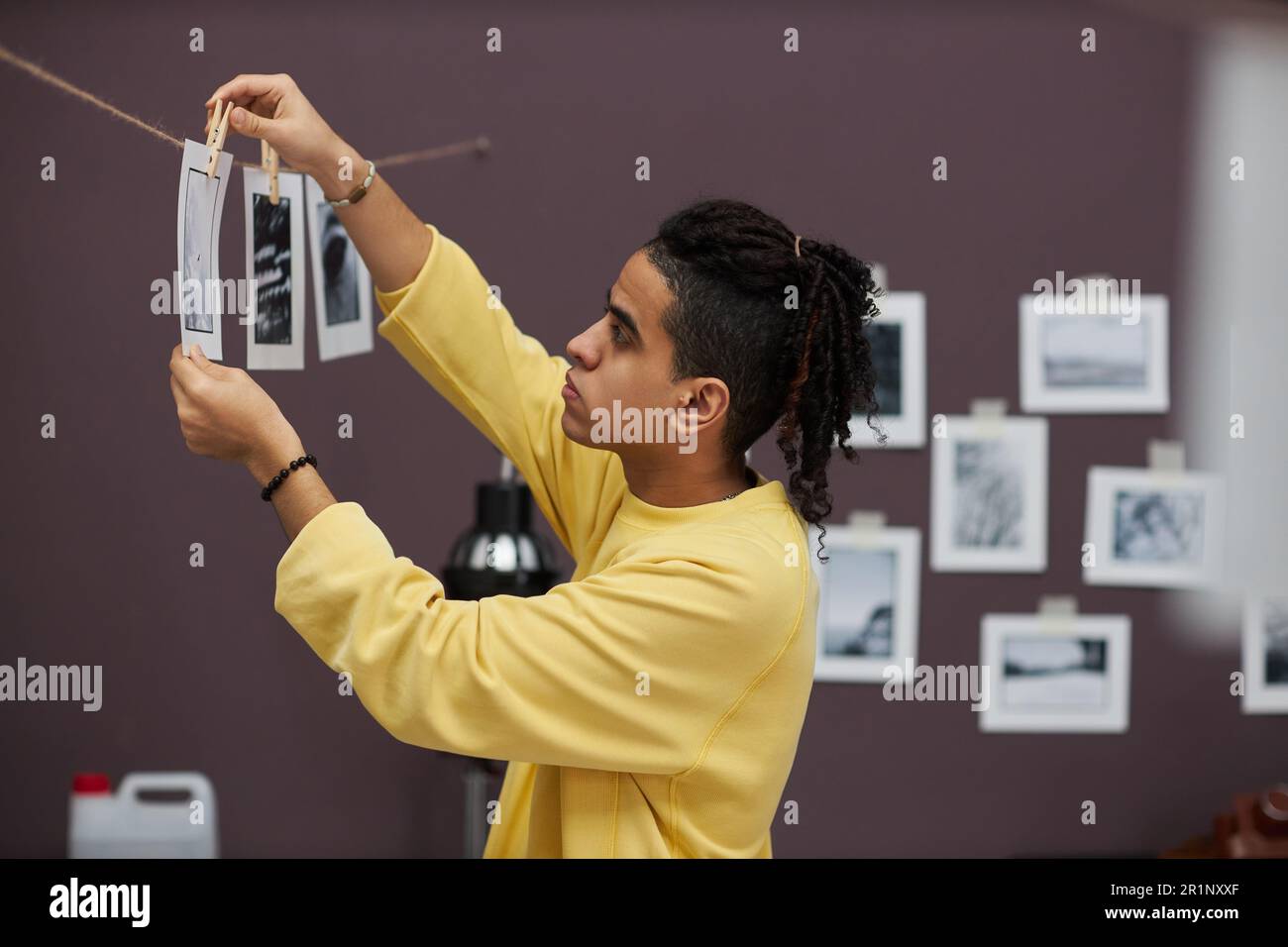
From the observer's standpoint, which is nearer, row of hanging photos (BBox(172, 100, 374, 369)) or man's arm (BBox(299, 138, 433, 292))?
row of hanging photos (BBox(172, 100, 374, 369))

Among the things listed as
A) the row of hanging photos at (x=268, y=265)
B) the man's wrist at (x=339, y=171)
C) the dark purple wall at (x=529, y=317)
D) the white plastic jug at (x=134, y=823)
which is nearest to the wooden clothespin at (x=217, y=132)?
the row of hanging photos at (x=268, y=265)

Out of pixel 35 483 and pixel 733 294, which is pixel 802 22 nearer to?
pixel 733 294

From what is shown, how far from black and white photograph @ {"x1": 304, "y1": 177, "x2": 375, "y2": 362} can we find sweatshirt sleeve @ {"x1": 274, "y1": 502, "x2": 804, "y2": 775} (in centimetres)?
56

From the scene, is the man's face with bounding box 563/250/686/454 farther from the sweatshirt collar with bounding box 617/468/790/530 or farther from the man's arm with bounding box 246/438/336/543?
the man's arm with bounding box 246/438/336/543

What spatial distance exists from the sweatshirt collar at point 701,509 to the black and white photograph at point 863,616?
135 cm

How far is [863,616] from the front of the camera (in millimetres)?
2779

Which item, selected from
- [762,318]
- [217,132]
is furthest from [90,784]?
[762,318]

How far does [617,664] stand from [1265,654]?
214 centimetres

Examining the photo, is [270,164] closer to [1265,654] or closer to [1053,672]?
[1053,672]

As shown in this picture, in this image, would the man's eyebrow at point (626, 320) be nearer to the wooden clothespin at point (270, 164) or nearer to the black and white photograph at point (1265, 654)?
the wooden clothespin at point (270, 164)

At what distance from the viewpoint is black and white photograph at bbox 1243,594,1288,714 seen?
283cm

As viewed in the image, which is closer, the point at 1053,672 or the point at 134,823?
the point at 134,823

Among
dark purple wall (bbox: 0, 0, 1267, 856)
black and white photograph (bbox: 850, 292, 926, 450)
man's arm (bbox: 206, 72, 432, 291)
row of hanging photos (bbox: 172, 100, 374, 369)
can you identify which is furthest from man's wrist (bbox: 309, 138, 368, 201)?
black and white photograph (bbox: 850, 292, 926, 450)

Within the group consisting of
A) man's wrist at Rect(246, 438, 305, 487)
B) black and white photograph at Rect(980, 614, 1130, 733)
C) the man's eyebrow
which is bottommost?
black and white photograph at Rect(980, 614, 1130, 733)
